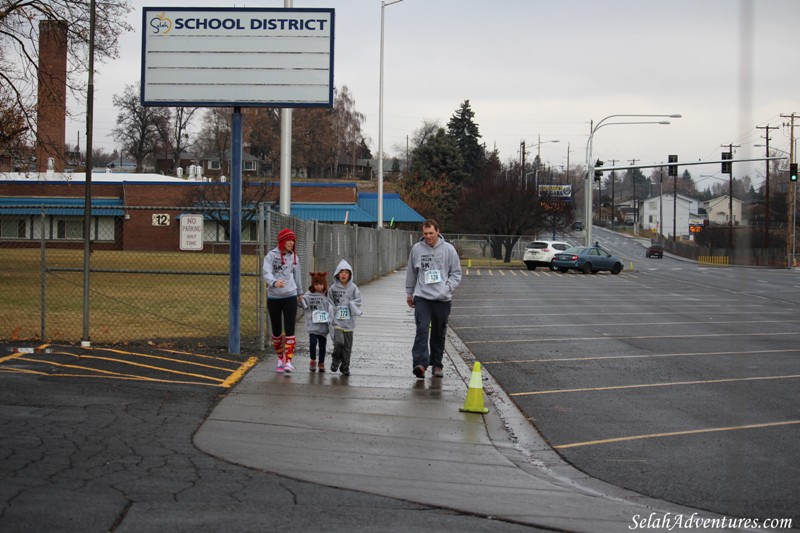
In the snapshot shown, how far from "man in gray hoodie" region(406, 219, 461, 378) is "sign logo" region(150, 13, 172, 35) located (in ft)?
15.3

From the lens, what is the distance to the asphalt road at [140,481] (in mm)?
5078

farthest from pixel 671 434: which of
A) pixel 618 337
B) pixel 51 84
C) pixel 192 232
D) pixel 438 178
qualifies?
pixel 438 178

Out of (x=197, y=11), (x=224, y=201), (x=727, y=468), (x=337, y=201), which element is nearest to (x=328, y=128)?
(x=337, y=201)

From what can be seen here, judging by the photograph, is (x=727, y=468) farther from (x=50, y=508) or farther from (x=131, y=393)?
(x=131, y=393)

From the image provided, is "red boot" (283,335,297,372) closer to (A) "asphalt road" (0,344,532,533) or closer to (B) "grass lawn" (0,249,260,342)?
(A) "asphalt road" (0,344,532,533)

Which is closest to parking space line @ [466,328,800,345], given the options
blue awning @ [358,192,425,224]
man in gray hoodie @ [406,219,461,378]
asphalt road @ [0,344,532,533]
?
man in gray hoodie @ [406,219,461,378]

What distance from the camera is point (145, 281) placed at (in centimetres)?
2688

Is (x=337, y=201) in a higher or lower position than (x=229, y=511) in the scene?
higher

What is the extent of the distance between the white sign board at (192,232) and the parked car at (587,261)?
116 ft

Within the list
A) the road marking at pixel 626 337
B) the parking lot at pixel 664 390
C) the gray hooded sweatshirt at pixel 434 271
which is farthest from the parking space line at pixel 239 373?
the road marking at pixel 626 337

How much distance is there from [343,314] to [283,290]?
84 centimetres

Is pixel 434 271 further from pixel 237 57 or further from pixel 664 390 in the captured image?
pixel 237 57

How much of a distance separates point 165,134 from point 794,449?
8886 cm

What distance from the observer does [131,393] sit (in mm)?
8852
